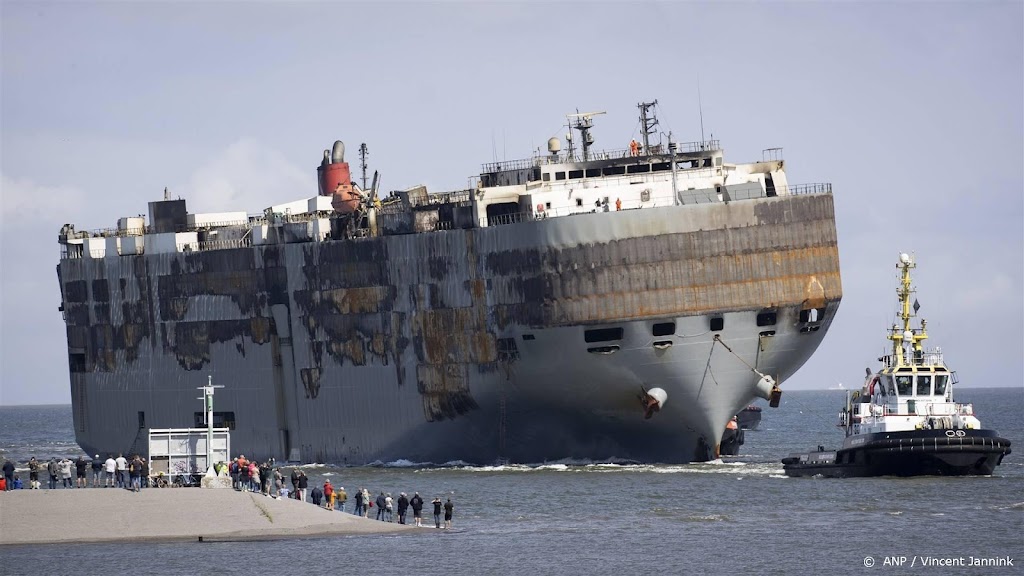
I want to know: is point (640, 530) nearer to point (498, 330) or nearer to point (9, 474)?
point (498, 330)

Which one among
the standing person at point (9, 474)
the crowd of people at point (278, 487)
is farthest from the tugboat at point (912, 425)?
the standing person at point (9, 474)

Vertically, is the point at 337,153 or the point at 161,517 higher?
the point at 337,153

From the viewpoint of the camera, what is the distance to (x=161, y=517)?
197 ft

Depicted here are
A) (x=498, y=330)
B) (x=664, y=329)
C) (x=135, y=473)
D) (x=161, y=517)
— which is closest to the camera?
(x=161, y=517)

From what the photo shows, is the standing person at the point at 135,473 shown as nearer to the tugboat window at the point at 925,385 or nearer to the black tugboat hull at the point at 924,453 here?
the black tugboat hull at the point at 924,453

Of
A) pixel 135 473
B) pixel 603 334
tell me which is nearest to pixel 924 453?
pixel 603 334

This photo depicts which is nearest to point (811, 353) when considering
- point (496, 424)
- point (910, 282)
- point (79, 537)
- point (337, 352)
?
point (910, 282)

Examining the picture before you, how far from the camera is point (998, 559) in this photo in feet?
176

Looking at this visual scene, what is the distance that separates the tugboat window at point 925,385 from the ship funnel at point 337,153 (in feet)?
139

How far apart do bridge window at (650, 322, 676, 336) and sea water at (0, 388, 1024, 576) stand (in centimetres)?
602

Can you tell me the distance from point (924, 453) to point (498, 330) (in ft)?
64.0

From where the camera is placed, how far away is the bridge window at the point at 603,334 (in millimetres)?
77875

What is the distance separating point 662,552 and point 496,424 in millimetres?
27006

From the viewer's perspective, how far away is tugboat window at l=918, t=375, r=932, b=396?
73.6 meters
